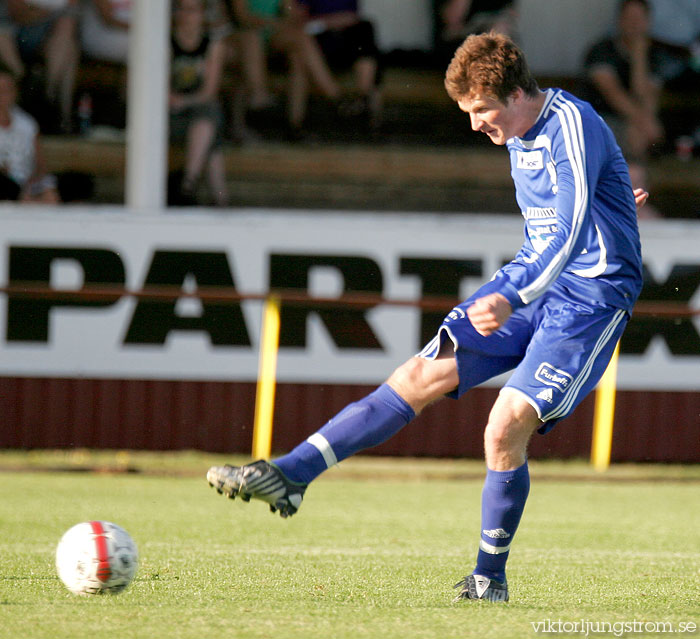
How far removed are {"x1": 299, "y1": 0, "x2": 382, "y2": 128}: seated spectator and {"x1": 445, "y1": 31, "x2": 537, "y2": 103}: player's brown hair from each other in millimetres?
9078

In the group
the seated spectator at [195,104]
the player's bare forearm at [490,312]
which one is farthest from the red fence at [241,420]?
the player's bare forearm at [490,312]

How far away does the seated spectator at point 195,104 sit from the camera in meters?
12.2

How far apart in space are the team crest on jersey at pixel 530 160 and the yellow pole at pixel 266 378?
5.93 metres

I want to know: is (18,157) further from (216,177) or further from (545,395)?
(545,395)

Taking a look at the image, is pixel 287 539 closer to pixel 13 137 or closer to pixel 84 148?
pixel 13 137

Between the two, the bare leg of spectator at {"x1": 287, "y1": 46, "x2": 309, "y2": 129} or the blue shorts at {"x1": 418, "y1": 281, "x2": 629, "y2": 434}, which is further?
the bare leg of spectator at {"x1": 287, "y1": 46, "x2": 309, "y2": 129}

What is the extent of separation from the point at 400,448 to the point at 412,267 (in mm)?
1575

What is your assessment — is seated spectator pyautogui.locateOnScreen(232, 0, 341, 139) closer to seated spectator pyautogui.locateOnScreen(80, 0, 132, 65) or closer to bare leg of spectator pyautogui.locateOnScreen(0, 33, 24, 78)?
seated spectator pyautogui.locateOnScreen(80, 0, 132, 65)

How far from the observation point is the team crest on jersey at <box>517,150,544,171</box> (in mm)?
4492

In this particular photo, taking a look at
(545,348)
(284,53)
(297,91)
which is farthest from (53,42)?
(545,348)

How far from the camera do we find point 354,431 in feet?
14.7

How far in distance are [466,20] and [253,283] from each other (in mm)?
4694

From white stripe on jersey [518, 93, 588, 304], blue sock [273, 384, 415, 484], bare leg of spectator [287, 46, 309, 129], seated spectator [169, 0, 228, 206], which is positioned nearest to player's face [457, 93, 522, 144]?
white stripe on jersey [518, 93, 588, 304]

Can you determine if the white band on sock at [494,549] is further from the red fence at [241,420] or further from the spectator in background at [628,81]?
the spectator in background at [628,81]
